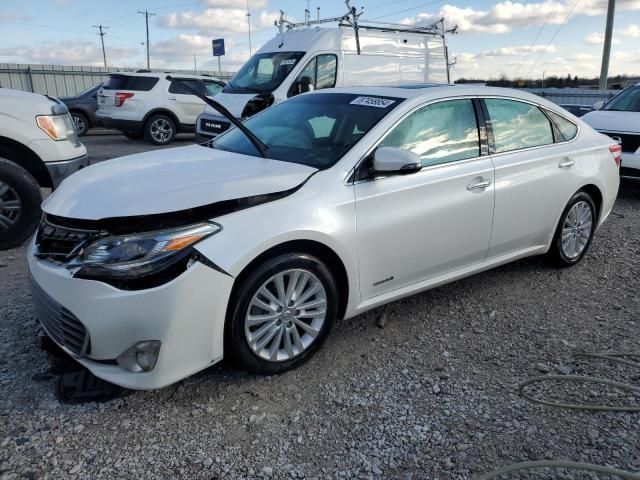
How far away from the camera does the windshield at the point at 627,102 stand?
28.1 ft

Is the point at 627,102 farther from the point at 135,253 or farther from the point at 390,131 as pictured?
the point at 135,253

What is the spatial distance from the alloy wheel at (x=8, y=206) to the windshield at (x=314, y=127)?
218cm

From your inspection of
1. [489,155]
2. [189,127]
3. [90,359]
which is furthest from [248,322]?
[189,127]

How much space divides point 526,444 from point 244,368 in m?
1.48

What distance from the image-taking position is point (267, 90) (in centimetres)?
964

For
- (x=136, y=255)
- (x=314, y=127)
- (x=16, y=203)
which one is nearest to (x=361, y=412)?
(x=136, y=255)

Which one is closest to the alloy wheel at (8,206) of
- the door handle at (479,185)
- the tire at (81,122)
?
the door handle at (479,185)

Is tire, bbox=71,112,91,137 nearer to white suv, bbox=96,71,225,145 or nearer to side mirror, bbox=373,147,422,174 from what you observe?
white suv, bbox=96,71,225,145

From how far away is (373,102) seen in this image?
146 inches

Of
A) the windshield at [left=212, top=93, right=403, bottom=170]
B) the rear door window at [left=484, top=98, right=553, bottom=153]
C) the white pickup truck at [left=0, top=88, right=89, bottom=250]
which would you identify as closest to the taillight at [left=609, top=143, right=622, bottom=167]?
the rear door window at [left=484, top=98, right=553, bottom=153]

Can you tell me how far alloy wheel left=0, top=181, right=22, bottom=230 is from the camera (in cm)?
495

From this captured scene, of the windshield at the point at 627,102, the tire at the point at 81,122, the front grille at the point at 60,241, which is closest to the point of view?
the front grille at the point at 60,241

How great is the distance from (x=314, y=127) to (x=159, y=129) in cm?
1073

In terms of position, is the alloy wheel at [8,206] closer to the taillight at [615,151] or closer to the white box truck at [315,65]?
the white box truck at [315,65]
